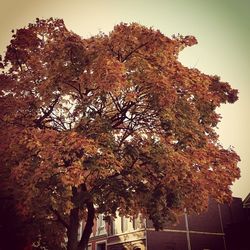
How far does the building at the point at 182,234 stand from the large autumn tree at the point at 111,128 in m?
17.4

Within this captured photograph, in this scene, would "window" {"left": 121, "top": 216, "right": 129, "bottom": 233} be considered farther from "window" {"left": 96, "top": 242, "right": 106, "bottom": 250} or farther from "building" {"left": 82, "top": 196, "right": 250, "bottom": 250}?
"window" {"left": 96, "top": 242, "right": 106, "bottom": 250}

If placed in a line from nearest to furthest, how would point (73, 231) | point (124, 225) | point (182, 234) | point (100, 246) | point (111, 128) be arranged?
point (111, 128), point (73, 231), point (124, 225), point (182, 234), point (100, 246)

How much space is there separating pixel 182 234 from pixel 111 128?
23952 mm

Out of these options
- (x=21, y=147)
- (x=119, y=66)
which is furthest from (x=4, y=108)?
(x=119, y=66)

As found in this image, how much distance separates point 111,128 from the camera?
1288 centimetres

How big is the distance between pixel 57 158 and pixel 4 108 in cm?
376

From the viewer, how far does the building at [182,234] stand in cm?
3083

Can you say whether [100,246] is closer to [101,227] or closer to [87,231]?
[101,227]

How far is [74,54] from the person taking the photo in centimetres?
1291

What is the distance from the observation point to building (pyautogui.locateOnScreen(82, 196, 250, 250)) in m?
30.8

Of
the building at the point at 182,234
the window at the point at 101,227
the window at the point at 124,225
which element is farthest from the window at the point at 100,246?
the window at the point at 124,225

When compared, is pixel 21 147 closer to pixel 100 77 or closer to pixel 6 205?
pixel 6 205

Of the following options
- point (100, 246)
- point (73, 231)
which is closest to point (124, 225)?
point (100, 246)

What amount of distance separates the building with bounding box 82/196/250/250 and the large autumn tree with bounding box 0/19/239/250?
1741cm
